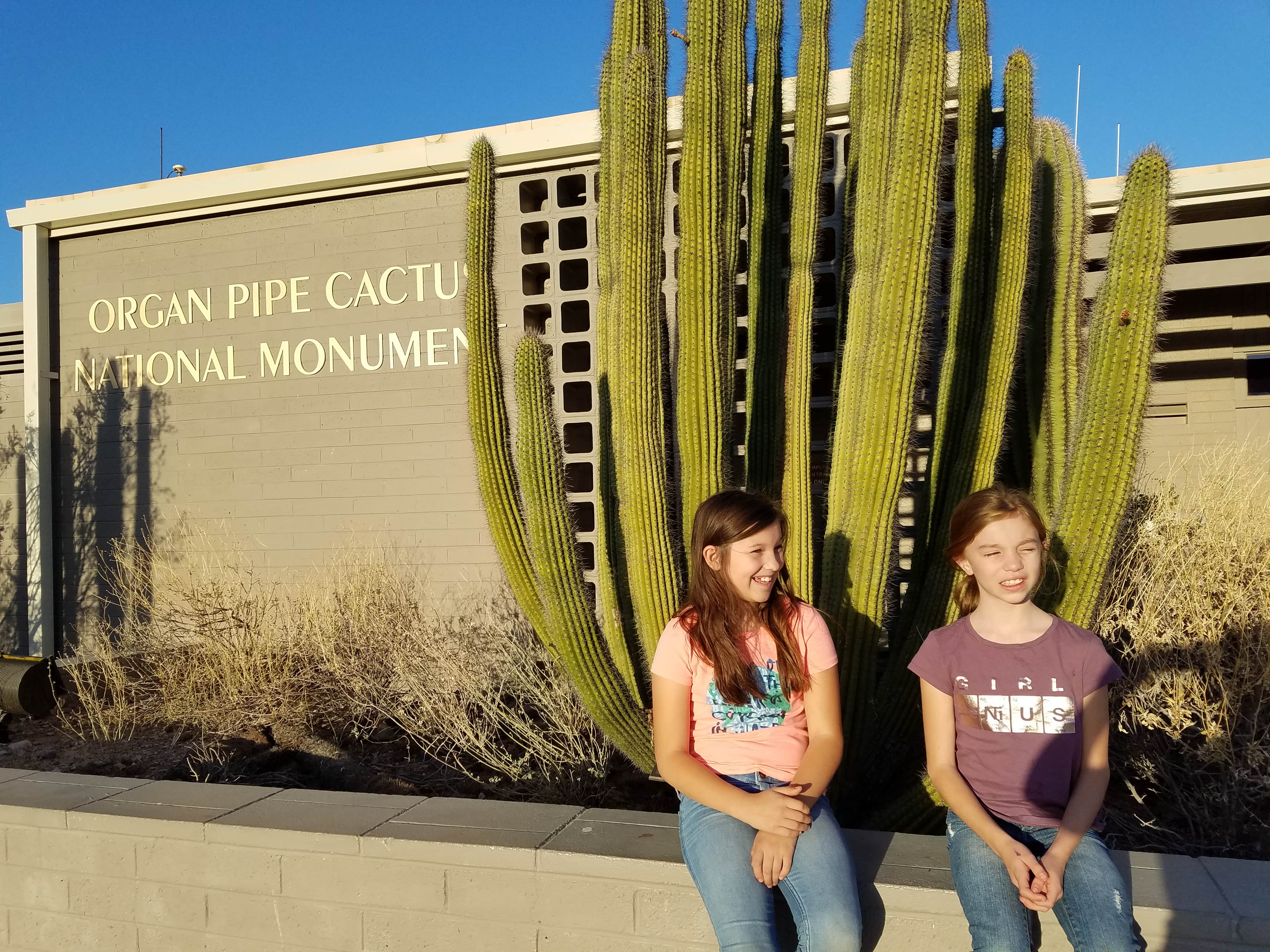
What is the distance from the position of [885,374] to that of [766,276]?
113cm

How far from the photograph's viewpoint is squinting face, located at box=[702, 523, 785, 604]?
2520 mm

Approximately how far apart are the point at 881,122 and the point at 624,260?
101cm

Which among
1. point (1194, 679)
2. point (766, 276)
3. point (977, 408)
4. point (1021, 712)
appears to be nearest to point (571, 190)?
point (766, 276)

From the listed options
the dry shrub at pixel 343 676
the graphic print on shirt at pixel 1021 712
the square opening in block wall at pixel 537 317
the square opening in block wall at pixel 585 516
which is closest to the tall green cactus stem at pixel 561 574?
the dry shrub at pixel 343 676

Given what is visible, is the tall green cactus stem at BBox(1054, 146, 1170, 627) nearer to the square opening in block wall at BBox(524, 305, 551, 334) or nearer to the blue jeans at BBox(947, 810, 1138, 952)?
the blue jeans at BBox(947, 810, 1138, 952)

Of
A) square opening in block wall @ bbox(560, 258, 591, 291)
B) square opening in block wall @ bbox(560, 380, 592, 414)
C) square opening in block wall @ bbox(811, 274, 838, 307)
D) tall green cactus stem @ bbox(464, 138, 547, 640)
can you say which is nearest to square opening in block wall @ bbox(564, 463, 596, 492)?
square opening in block wall @ bbox(560, 380, 592, 414)

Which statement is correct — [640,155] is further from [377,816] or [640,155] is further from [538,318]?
[538,318]

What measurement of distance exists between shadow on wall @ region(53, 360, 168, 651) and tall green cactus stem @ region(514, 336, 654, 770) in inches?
232

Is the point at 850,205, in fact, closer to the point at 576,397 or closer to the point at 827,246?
the point at 827,246

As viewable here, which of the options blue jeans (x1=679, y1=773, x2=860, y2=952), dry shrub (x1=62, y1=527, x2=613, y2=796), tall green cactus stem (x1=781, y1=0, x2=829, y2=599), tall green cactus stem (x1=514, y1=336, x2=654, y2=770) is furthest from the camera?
dry shrub (x1=62, y1=527, x2=613, y2=796)

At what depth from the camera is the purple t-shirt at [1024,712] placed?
2303 millimetres

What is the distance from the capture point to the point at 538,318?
7688 millimetres

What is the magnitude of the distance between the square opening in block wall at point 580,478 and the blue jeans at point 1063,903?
5.43m

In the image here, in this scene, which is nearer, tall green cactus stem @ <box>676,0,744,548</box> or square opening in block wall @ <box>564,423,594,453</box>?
tall green cactus stem @ <box>676,0,744,548</box>
